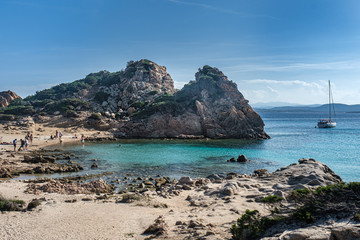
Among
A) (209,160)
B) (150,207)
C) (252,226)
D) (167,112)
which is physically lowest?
(209,160)

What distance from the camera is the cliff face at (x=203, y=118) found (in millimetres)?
57184

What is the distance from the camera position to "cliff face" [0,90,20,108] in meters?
90.7

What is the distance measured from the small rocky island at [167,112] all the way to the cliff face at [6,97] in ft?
83.3

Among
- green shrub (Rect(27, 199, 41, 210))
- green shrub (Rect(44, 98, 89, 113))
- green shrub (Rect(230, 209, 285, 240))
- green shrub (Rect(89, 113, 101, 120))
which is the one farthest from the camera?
green shrub (Rect(44, 98, 89, 113))

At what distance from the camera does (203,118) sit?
5775 centimetres

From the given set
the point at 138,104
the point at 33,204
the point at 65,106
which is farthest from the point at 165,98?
the point at 33,204

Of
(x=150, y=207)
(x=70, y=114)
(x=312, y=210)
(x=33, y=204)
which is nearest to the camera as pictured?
(x=312, y=210)

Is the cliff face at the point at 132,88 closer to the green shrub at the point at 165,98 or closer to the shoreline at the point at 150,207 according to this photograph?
the green shrub at the point at 165,98

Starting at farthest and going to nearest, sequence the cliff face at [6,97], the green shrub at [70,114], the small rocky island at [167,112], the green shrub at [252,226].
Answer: the cliff face at [6,97], the green shrub at [70,114], the small rocky island at [167,112], the green shrub at [252,226]

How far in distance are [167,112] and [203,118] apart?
8.43m

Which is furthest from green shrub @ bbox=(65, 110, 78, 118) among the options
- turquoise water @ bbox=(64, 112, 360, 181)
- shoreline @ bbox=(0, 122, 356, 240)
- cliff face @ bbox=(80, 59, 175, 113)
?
shoreline @ bbox=(0, 122, 356, 240)

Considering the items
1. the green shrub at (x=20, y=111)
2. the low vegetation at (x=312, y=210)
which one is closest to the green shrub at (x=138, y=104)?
the green shrub at (x=20, y=111)

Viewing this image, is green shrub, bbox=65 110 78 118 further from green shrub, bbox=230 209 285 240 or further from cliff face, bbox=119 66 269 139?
green shrub, bbox=230 209 285 240

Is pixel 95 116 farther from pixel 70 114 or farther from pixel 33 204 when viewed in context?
pixel 33 204
